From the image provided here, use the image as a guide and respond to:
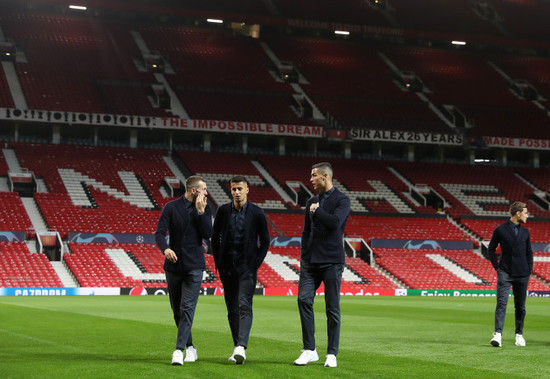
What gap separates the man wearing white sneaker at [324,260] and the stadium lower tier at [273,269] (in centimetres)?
3042

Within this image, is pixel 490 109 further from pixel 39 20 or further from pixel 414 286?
pixel 39 20

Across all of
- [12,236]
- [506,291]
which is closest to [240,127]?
[12,236]

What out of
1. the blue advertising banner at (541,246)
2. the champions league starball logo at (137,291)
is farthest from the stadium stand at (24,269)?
the blue advertising banner at (541,246)

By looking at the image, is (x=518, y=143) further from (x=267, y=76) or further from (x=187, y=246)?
(x=187, y=246)

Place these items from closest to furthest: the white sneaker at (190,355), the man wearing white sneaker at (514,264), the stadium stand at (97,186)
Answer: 1. the white sneaker at (190,355)
2. the man wearing white sneaker at (514,264)
3. the stadium stand at (97,186)

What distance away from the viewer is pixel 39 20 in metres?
64.2

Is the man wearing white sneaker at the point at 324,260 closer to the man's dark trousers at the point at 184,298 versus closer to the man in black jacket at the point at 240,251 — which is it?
the man in black jacket at the point at 240,251

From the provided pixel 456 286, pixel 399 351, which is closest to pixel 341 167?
pixel 456 286

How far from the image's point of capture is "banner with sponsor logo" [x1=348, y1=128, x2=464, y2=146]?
59.7 meters

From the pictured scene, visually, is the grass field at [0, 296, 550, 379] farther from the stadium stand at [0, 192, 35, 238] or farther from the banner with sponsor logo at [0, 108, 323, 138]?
the banner with sponsor logo at [0, 108, 323, 138]

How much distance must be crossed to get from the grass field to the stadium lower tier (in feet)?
59.9

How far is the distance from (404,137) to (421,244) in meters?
11.4

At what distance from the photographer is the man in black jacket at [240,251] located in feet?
35.5

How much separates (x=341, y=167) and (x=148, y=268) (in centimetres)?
2215
